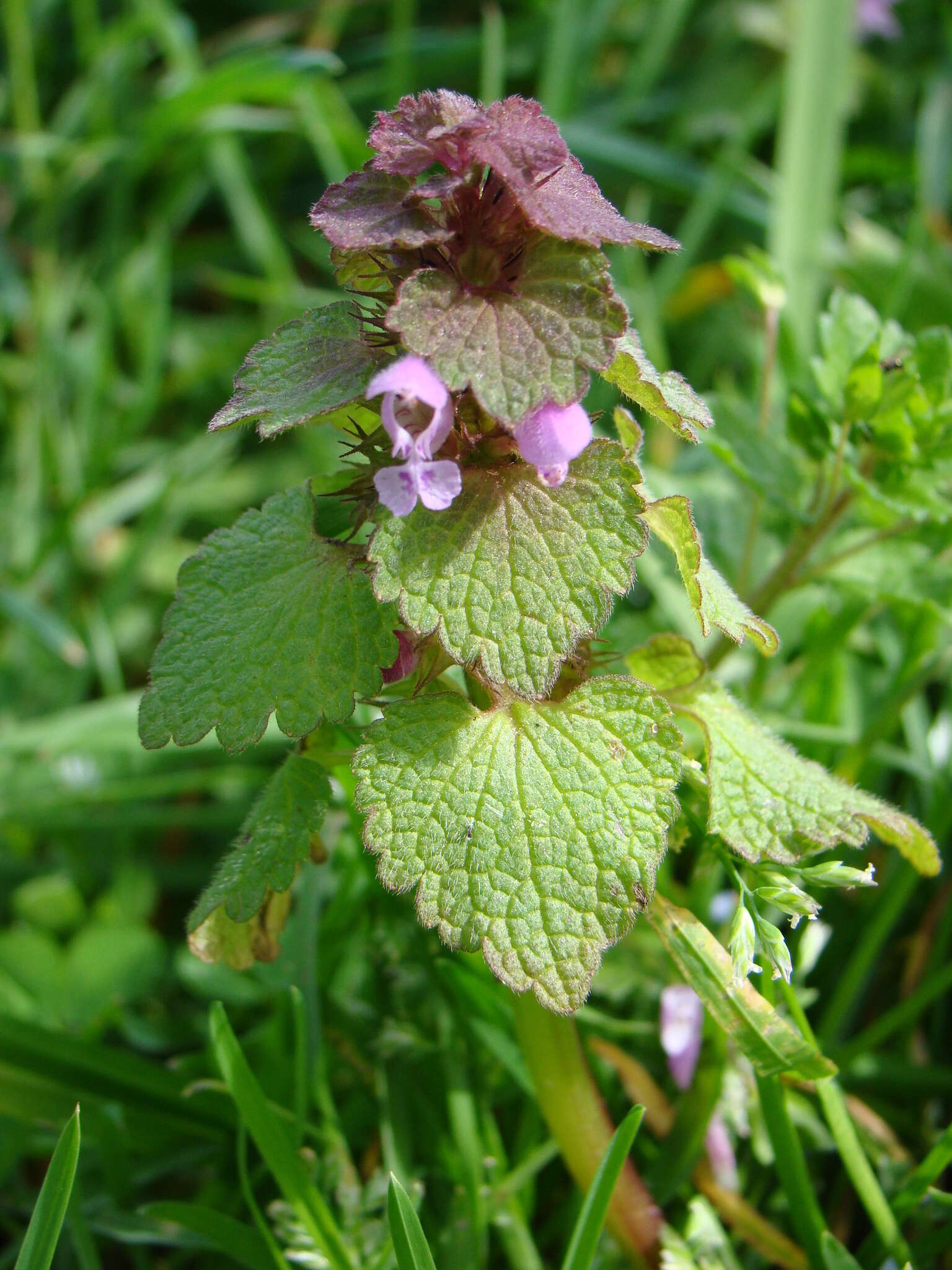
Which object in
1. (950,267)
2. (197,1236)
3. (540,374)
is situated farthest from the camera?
(950,267)

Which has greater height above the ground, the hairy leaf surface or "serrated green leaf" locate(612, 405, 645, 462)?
the hairy leaf surface

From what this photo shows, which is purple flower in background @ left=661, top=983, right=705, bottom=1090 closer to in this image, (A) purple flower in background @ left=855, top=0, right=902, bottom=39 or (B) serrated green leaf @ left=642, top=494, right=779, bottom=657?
(B) serrated green leaf @ left=642, top=494, right=779, bottom=657

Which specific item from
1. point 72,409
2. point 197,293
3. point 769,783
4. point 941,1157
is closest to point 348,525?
point 769,783

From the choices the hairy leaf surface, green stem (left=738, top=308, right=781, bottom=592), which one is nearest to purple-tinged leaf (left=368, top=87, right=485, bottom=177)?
the hairy leaf surface

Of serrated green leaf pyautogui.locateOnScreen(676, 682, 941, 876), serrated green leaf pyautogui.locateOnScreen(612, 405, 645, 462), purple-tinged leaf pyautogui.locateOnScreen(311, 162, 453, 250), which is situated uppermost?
purple-tinged leaf pyautogui.locateOnScreen(311, 162, 453, 250)

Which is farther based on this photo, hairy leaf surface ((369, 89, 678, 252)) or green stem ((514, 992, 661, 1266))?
green stem ((514, 992, 661, 1266))

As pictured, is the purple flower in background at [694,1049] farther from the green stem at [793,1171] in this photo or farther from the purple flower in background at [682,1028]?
the green stem at [793,1171]

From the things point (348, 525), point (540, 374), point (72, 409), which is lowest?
point (72, 409)

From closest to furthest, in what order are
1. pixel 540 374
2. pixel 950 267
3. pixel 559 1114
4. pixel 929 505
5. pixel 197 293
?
pixel 540 374 → pixel 559 1114 → pixel 929 505 → pixel 950 267 → pixel 197 293

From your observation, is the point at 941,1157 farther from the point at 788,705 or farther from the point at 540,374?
the point at 540,374
